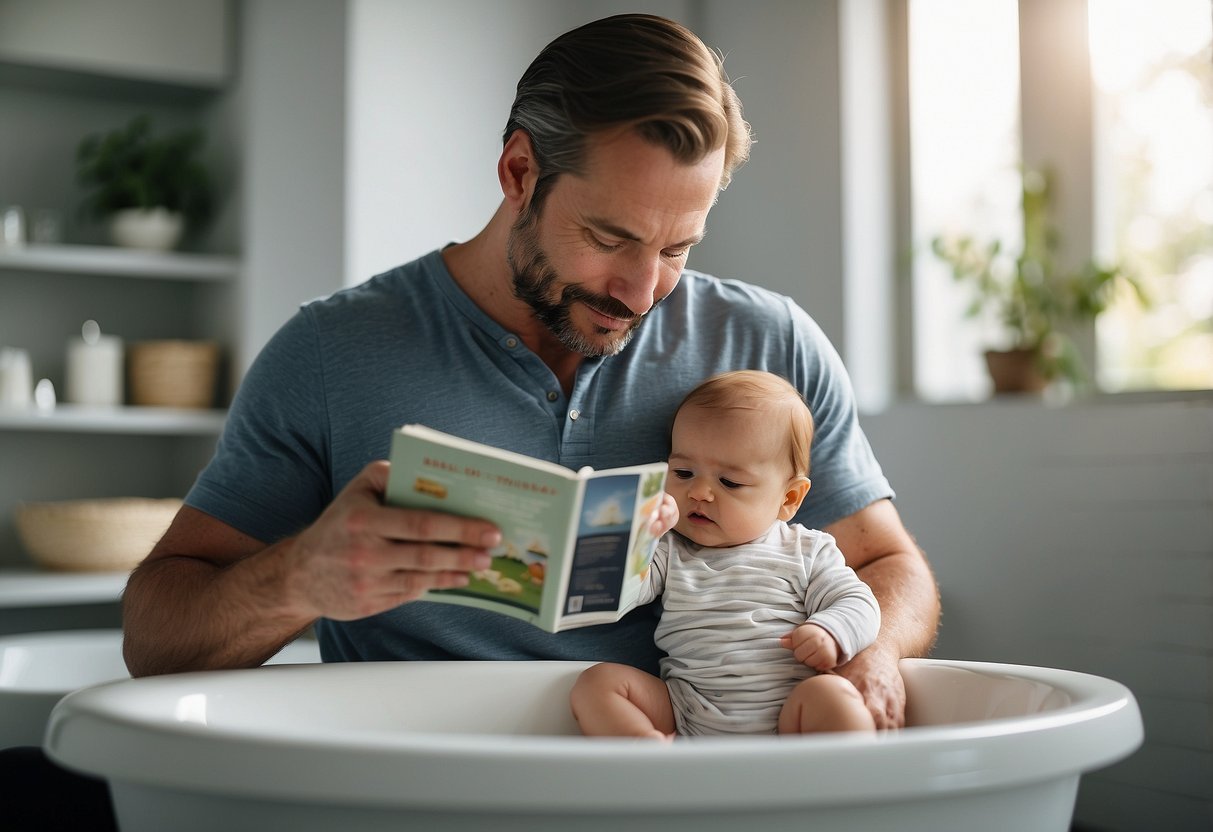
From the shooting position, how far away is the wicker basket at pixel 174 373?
3594 millimetres

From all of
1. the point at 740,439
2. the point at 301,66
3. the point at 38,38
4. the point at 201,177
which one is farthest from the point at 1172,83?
the point at 38,38

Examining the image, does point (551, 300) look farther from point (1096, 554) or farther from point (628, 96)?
point (1096, 554)

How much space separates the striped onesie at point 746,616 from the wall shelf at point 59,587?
7.41 ft

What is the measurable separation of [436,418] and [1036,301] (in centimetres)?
178

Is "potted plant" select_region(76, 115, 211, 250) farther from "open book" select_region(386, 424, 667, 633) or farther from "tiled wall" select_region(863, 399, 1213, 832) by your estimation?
"open book" select_region(386, 424, 667, 633)

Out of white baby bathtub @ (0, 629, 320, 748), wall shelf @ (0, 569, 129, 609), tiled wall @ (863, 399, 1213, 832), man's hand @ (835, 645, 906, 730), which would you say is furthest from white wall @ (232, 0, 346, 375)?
man's hand @ (835, 645, 906, 730)

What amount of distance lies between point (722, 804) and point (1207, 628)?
6.24 feet

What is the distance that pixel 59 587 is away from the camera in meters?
3.21

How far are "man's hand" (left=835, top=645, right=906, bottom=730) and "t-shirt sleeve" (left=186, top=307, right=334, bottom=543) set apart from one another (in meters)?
0.65

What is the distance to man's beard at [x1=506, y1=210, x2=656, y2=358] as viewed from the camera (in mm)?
1422

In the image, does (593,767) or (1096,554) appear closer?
(593,767)

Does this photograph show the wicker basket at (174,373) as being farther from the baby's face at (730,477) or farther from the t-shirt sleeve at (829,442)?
the baby's face at (730,477)

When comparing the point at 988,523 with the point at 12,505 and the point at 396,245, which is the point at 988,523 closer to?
the point at 396,245

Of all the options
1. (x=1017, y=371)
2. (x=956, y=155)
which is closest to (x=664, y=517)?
(x=1017, y=371)
